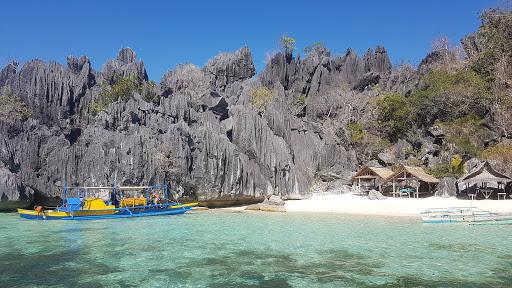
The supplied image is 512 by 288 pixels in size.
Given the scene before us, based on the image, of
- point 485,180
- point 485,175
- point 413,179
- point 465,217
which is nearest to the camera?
point 465,217

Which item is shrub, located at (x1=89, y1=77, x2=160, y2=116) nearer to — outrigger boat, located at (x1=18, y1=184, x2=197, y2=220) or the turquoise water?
outrigger boat, located at (x1=18, y1=184, x2=197, y2=220)

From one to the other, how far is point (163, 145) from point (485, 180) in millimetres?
23534

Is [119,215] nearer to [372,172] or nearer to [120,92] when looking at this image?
[372,172]

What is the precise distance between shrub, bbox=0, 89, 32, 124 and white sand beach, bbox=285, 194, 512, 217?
27014 mm

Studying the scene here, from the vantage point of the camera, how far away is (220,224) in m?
23.5

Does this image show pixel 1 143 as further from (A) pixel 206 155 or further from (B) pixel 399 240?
(B) pixel 399 240

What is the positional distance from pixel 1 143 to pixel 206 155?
1583cm

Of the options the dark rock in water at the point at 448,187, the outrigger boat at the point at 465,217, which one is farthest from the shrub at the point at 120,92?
the outrigger boat at the point at 465,217

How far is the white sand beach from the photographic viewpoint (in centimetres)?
2794

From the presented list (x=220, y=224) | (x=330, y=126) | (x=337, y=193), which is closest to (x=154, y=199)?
(x=220, y=224)

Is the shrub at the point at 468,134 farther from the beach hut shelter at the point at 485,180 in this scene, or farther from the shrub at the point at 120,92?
the shrub at the point at 120,92

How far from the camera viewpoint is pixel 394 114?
152 feet

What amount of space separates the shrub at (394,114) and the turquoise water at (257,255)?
80.9ft

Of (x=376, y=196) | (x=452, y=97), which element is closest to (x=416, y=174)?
(x=376, y=196)
